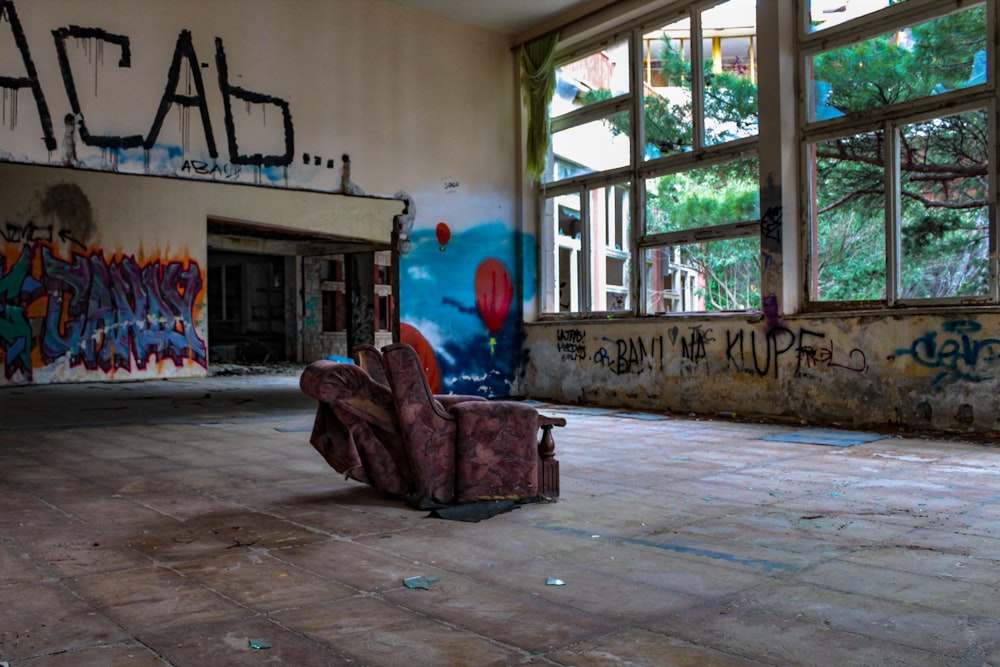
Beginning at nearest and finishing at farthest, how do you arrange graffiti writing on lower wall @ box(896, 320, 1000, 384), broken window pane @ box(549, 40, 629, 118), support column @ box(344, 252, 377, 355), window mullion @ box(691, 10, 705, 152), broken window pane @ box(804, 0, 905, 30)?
graffiti writing on lower wall @ box(896, 320, 1000, 384)
broken window pane @ box(804, 0, 905, 30)
window mullion @ box(691, 10, 705, 152)
broken window pane @ box(549, 40, 629, 118)
support column @ box(344, 252, 377, 355)

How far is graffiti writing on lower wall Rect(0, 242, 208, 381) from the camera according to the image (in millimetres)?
13438

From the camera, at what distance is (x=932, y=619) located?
2.71m

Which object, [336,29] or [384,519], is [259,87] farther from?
[384,519]

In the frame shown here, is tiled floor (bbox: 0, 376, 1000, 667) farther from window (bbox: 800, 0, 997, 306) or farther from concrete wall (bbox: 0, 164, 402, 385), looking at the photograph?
concrete wall (bbox: 0, 164, 402, 385)

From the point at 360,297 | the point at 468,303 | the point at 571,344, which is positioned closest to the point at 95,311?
the point at 360,297

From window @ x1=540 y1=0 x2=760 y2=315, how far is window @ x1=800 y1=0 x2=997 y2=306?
0.78 metres

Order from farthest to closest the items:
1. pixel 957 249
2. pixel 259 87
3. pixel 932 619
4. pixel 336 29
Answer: pixel 336 29 → pixel 259 87 → pixel 957 249 → pixel 932 619

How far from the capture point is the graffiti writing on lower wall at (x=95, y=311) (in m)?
13.4

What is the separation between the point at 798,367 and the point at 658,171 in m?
3.09

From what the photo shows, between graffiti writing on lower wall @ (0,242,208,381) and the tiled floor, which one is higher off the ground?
graffiti writing on lower wall @ (0,242,208,381)

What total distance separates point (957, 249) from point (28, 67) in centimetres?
888

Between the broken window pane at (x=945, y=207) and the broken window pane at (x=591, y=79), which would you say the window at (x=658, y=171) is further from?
the broken window pane at (x=945, y=207)

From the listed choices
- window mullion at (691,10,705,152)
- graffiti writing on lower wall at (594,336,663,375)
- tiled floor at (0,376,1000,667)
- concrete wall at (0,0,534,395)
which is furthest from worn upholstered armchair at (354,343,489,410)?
window mullion at (691,10,705,152)

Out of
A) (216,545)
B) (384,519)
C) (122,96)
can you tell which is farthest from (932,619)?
(122,96)
